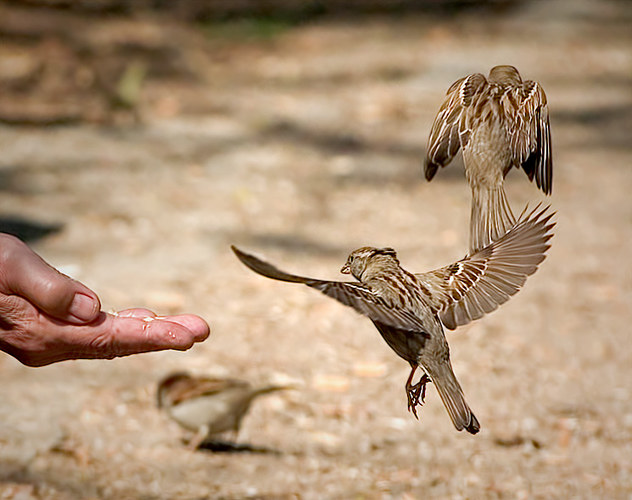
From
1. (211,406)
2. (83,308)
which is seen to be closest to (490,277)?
(83,308)

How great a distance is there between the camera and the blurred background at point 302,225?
3865 millimetres

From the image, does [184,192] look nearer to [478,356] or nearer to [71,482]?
[478,356]

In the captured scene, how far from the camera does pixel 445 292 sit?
8.14 feet

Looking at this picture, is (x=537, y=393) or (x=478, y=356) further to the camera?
(x=478, y=356)

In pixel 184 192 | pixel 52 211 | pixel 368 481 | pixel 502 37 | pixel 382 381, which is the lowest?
pixel 368 481

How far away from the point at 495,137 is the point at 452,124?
0.42 feet

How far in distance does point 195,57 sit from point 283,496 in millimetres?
6199

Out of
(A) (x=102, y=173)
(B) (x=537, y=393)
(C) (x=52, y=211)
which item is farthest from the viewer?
(A) (x=102, y=173)

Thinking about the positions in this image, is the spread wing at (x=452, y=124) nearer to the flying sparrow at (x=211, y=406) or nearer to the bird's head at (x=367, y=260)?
the bird's head at (x=367, y=260)

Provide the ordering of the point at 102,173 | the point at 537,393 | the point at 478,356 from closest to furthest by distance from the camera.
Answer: the point at 537,393 → the point at 478,356 → the point at 102,173

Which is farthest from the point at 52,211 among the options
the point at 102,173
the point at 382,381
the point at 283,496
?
the point at 283,496

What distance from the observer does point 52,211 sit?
6.05 metres

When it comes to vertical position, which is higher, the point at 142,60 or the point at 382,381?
the point at 142,60

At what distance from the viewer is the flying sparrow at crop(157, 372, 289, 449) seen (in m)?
3.75
